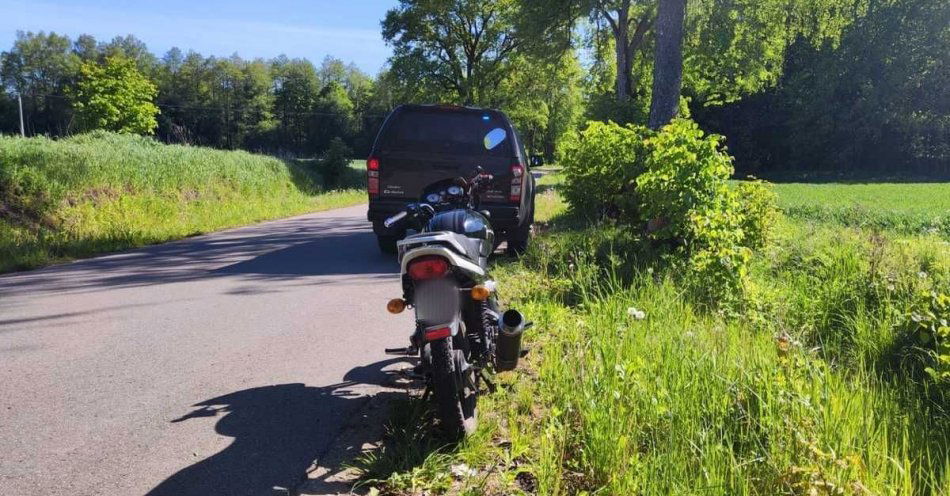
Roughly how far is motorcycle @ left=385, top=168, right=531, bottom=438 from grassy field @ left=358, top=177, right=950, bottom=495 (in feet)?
0.89

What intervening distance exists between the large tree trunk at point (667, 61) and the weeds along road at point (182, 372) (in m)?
4.67

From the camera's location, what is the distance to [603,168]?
1107cm

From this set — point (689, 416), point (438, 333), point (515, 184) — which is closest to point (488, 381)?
point (438, 333)

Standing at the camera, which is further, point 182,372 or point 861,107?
point 861,107

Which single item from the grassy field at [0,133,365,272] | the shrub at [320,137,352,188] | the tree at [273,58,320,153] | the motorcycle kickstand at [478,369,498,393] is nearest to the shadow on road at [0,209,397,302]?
the grassy field at [0,133,365,272]

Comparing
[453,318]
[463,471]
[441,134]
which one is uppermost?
[441,134]

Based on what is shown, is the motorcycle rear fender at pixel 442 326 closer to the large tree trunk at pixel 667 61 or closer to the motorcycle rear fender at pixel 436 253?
the motorcycle rear fender at pixel 436 253

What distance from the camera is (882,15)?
148ft

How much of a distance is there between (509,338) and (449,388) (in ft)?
1.86

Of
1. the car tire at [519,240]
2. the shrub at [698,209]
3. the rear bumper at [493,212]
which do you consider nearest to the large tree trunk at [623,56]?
the car tire at [519,240]

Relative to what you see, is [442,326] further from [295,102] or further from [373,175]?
[295,102]

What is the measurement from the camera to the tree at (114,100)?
62688 mm

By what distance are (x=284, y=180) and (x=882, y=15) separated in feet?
144

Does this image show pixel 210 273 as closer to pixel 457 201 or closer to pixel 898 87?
pixel 457 201
